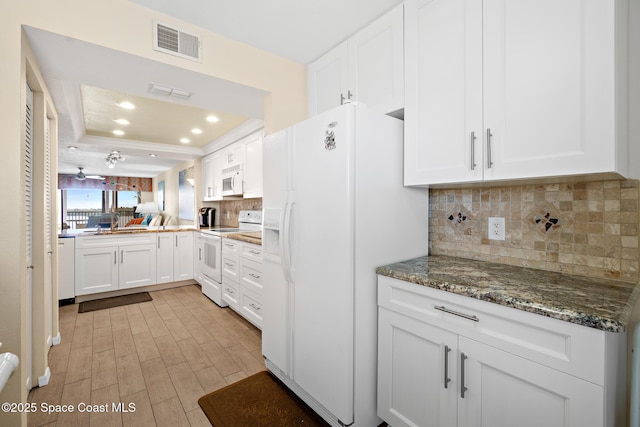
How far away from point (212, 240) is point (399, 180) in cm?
288

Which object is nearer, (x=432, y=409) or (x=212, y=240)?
(x=432, y=409)

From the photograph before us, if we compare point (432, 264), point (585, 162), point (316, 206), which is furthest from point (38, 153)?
point (585, 162)

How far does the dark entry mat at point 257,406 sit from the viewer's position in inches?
66.9

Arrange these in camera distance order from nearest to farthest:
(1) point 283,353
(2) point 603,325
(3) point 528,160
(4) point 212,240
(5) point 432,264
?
(2) point 603,325 → (3) point 528,160 → (5) point 432,264 → (1) point 283,353 → (4) point 212,240

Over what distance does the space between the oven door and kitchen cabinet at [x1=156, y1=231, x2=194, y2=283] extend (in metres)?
0.57

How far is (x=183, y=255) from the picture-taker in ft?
15.0

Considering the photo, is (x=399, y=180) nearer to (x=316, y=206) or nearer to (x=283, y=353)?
(x=316, y=206)

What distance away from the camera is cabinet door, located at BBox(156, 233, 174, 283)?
4352 millimetres

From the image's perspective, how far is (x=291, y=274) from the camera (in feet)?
6.12

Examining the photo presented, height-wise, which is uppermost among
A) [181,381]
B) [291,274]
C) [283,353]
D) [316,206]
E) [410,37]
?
[410,37]

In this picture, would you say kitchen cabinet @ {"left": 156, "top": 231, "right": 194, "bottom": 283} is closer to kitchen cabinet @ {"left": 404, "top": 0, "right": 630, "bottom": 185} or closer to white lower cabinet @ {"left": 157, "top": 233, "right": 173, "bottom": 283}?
white lower cabinet @ {"left": 157, "top": 233, "right": 173, "bottom": 283}

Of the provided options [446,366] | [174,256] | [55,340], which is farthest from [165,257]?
[446,366]

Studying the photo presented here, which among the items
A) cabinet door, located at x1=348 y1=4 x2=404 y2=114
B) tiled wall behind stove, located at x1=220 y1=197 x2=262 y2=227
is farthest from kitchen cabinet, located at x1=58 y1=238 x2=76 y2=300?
cabinet door, located at x1=348 y1=4 x2=404 y2=114

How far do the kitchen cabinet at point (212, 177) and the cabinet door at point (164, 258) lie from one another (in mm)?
908
